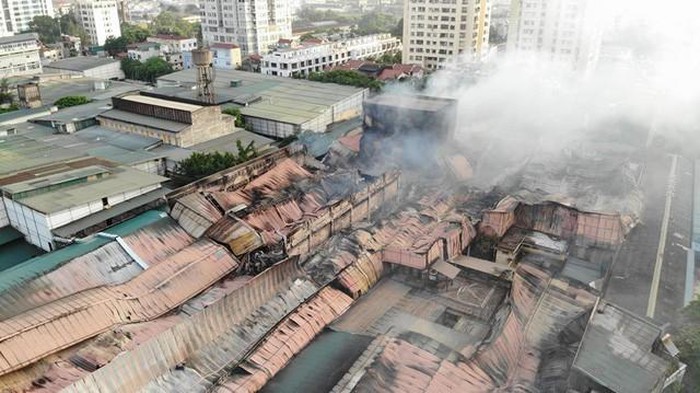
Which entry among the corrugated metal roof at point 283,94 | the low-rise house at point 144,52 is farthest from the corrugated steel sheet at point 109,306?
the low-rise house at point 144,52

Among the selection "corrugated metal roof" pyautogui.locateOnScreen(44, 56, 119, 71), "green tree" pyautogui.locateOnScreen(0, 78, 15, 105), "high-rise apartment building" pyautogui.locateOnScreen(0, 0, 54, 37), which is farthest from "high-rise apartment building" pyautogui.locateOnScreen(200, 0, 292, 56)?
"high-rise apartment building" pyautogui.locateOnScreen(0, 0, 54, 37)

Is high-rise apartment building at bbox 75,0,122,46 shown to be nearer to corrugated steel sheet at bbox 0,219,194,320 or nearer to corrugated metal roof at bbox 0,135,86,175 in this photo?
corrugated metal roof at bbox 0,135,86,175

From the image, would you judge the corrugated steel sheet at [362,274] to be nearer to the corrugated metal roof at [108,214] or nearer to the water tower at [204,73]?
the corrugated metal roof at [108,214]

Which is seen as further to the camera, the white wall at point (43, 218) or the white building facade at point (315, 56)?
the white building facade at point (315, 56)

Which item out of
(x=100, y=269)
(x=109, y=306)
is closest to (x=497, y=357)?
(x=109, y=306)

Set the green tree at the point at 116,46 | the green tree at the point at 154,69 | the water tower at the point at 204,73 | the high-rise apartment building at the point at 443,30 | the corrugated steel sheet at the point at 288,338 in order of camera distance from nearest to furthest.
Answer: the corrugated steel sheet at the point at 288,338 → the water tower at the point at 204,73 → the green tree at the point at 154,69 → the high-rise apartment building at the point at 443,30 → the green tree at the point at 116,46

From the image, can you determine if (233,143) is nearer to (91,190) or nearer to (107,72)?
(91,190)

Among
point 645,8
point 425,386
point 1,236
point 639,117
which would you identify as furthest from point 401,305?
point 645,8
